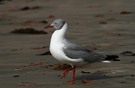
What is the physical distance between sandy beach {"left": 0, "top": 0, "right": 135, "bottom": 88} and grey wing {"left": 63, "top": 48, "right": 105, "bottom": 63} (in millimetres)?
327

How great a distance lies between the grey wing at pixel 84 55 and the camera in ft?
29.7

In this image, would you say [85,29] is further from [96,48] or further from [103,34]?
[96,48]

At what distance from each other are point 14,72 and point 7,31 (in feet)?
20.9

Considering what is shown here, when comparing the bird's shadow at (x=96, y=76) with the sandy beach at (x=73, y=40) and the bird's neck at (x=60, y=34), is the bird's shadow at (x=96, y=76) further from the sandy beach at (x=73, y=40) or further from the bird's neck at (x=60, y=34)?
the bird's neck at (x=60, y=34)

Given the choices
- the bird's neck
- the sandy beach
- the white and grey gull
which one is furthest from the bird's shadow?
the bird's neck

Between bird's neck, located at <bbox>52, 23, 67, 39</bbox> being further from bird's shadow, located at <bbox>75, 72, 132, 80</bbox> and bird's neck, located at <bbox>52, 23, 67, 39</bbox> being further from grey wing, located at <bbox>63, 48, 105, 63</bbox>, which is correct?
bird's shadow, located at <bbox>75, 72, 132, 80</bbox>

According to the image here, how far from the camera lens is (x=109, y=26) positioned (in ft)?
54.4

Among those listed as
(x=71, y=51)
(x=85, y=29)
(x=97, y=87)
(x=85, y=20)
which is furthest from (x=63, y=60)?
(x=85, y=20)

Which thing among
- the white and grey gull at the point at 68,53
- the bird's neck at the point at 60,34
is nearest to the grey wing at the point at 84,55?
the white and grey gull at the point at 68,53

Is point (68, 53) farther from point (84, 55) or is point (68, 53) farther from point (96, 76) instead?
point (96, 76)

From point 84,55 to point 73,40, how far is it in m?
4.91

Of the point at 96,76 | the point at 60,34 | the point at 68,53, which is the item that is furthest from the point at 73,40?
the point at 68,53

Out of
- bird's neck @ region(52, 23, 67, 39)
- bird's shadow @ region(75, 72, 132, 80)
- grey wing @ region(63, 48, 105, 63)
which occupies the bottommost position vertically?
bird's shadow @ region(75, 72, 132, 80)

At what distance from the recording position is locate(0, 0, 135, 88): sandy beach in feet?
30.2
